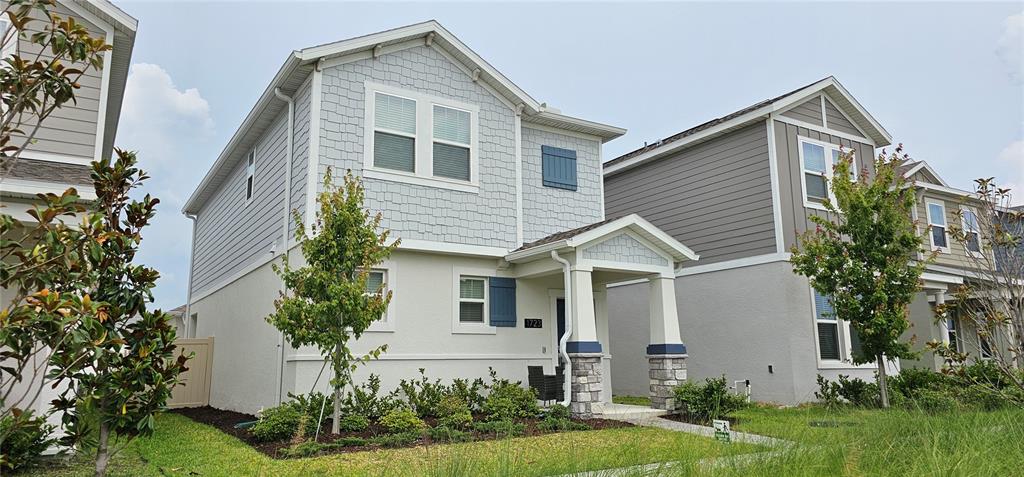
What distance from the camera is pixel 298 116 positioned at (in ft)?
37.1

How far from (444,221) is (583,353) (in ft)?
11.1

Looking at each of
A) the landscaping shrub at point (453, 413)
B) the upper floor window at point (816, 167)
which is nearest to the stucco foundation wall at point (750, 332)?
the upper floor window at point (816, 167)

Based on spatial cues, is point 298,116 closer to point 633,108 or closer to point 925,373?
point 633,108

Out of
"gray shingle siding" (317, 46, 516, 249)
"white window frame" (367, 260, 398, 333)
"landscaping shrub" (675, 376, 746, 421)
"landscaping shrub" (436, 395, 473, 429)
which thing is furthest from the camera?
"gray shingle siding" (317, 46, 516, 249)

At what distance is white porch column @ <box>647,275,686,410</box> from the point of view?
11430mm

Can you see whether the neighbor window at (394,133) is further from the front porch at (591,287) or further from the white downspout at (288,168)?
the front porch at (591,287)

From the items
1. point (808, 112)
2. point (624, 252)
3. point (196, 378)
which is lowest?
point (196, 378)

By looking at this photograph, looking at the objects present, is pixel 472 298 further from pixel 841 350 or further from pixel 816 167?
pixel 816 167

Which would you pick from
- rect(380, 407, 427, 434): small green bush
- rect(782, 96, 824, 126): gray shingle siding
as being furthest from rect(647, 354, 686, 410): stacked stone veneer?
rect(782, 96, 824, 126): gray shingle siding

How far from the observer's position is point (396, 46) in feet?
38.2

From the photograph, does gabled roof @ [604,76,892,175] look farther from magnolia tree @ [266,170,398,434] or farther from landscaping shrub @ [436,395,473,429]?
magnolia tree @ [266,170,398,434]

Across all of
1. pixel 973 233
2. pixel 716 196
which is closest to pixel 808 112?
pixel 716 196

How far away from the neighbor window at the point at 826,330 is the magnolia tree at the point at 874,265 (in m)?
2.00

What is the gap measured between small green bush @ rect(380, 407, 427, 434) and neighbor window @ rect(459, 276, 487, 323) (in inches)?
106
